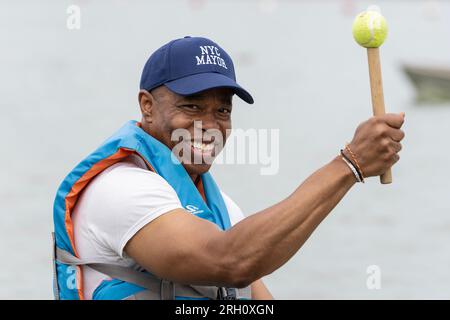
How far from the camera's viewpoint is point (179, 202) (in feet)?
11.2

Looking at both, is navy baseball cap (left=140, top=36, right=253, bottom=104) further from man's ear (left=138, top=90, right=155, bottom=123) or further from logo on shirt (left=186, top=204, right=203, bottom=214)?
logo on shirt (left=186, top=204, right=203, bottom=214)

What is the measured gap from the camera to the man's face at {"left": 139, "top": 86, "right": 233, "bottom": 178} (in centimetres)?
365

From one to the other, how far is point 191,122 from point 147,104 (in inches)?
9.0

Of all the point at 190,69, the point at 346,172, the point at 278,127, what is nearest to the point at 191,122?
the point at 190,69

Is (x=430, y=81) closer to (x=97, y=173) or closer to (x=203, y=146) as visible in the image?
(x=203, y=146)

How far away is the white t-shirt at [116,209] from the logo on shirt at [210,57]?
1.51ft

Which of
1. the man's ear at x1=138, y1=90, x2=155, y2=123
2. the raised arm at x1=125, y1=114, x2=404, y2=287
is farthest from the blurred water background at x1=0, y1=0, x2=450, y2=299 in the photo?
the raised arm at x1=125, y1=114, x2=404, y2=287

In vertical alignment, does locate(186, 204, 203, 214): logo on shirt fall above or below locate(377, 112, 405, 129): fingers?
below

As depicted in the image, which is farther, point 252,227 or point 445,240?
point 445,240

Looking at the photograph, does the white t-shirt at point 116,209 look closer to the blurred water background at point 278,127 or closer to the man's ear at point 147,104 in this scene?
the man's ear at point 147,104
